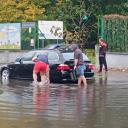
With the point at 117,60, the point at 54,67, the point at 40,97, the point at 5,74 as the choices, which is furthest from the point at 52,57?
the point at 117,60

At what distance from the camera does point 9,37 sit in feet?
130

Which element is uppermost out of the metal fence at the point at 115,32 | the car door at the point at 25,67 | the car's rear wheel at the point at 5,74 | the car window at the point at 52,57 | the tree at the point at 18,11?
the tree at the point at 18,11

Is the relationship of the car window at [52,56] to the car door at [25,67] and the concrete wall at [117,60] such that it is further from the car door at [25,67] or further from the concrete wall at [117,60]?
the concrete wall at [117,60]

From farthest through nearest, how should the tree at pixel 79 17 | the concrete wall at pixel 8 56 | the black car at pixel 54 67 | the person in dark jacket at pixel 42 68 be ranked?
the tree at pixel 79 17, the concrete wall at pixel 8 56, the black car at pixel 54 67, the person in dark jacket at pixel 42 68

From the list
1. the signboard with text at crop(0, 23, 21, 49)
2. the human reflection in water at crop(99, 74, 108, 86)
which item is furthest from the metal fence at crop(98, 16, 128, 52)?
the signboard with text at crop(0, 23, 21, 49)

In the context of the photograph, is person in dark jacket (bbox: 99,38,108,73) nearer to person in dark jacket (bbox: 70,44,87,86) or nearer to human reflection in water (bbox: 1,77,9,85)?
human reflection in water (bbox: 1,77,9,85)

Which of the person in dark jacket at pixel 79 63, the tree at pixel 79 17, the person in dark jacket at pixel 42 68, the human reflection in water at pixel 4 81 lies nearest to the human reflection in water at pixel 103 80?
the person in dark jacket at pixel 79 63

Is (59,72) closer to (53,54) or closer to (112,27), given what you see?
(53,54)

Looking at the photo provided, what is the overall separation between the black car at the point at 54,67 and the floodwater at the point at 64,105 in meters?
0.61

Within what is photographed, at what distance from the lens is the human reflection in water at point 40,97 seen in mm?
15086

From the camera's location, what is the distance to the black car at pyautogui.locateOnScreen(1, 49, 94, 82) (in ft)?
76.3

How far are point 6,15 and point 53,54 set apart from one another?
2397 cm

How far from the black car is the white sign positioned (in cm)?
1233

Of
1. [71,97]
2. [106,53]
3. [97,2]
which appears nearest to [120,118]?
[71,97]
